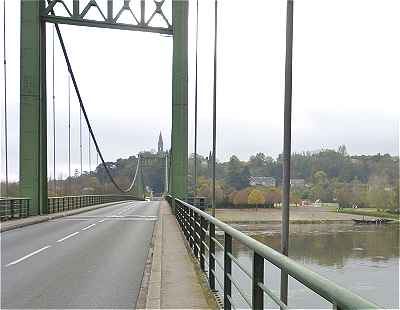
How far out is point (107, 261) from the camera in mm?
9078

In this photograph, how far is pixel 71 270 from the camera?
314 inches

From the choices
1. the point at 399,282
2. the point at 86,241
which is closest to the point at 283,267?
the point at 86,241

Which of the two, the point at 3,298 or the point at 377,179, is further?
the point at 377,179

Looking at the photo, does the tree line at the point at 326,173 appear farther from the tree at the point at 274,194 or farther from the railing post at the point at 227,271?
the railing post at the point at 227,271

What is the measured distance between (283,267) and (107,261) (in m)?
7.06

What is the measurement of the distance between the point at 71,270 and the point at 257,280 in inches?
211

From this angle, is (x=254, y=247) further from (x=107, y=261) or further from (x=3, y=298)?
(x=107, y=261)

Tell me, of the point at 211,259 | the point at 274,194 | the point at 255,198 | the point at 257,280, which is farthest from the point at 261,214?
the point at 257,280

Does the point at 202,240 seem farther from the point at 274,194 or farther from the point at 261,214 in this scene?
the point at 261,214

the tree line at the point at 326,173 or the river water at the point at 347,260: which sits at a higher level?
the tree line at the point at 326,173

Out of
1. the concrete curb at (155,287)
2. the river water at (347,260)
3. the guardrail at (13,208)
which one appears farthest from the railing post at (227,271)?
the guardrail at (13,208)

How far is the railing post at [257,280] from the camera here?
3.31 m

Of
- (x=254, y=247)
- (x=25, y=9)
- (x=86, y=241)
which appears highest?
(x=25, y=9)

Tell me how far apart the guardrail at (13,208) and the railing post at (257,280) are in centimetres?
1537
